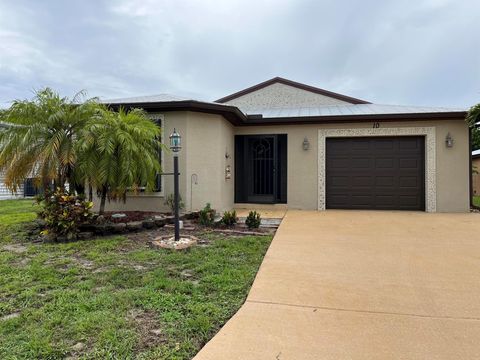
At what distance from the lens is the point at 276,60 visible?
53.1 feet

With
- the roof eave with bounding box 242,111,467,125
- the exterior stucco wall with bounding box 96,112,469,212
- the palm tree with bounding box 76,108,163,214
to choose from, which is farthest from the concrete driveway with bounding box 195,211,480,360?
the roof eave with bounding box 242,111,467,125

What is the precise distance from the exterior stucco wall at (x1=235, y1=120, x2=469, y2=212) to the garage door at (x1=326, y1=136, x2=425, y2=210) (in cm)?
43

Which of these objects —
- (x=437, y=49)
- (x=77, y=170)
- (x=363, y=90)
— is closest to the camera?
(x=77, y=170)

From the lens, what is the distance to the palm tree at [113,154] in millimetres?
5730

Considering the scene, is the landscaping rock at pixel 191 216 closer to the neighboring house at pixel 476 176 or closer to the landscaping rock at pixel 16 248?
the landscaping rock at pixel 16 248

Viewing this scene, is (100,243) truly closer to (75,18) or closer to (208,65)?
(75,18)

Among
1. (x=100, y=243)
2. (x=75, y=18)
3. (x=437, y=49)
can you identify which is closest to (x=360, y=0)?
(x=437, y=49)

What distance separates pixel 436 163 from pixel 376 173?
170cm

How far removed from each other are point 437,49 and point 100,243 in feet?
45.0

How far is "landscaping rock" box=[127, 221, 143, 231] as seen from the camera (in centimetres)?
622

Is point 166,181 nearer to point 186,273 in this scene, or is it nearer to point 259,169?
point 259,169

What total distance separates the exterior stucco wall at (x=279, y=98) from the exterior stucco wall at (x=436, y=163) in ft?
21.1

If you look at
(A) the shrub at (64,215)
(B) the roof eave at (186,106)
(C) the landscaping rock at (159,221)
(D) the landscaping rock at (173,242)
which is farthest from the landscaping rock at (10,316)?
(B) the roof eave at (186,106)

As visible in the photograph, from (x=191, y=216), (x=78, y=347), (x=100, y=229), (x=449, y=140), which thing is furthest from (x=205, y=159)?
(x=449, y=140)
